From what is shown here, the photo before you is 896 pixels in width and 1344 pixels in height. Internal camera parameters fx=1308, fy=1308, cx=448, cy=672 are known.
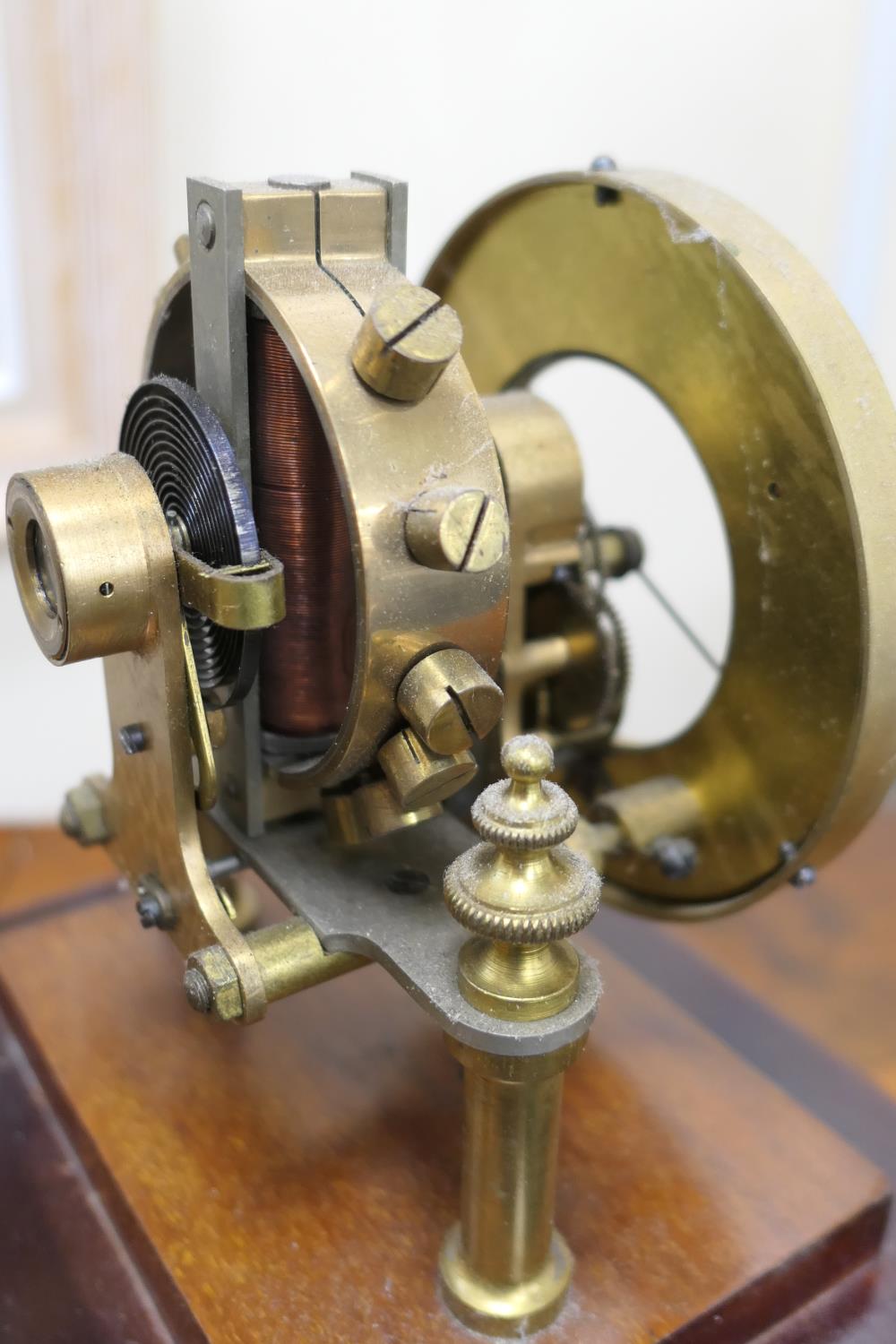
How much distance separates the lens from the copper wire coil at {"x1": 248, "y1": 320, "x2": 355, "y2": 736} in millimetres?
755

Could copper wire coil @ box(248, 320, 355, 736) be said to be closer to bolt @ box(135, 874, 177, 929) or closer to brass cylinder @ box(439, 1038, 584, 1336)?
bolt @ box(135, 874, 177, 929)

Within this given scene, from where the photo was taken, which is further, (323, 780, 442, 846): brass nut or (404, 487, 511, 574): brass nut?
(323, 780, 442, 846): brass nut

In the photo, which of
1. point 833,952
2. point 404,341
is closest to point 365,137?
point 404,341

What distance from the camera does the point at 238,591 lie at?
27.3 inches

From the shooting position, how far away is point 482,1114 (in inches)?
28.4

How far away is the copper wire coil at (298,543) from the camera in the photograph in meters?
0.76

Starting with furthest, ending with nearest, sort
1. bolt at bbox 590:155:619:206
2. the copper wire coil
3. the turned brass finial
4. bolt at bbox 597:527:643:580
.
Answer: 1. bolt at bbox 597:527:643:580
2. bolt at bbox 590:155:619:206
3. the copper wire coil
4. the turned brass finial

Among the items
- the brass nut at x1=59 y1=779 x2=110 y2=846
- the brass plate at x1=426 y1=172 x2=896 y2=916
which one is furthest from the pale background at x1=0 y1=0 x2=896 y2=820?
the brass nut at x1=59 y1=779 x2=110 y2=846

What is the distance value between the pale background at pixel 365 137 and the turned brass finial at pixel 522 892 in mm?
884

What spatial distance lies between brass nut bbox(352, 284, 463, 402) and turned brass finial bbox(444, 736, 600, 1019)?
0.64ft

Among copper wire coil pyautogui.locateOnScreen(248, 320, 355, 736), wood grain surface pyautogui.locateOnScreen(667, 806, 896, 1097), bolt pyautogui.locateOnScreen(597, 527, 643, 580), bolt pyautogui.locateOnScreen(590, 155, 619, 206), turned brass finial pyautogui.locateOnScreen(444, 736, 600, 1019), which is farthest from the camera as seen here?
wood grain surface pyautogui.locateOnScreen(667, 806, 896, 1097)

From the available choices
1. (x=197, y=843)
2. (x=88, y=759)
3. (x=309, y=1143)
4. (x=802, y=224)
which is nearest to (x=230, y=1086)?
(x=309, y=1143)

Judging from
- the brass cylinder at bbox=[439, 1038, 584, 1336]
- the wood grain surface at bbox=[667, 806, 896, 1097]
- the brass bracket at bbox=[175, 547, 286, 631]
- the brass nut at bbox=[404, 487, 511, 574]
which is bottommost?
the wood grain surface at bbox=[667, 806, 896, 1097]

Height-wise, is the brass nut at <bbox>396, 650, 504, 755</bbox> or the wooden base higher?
the brass nut at <bbox>396, 650, 504, 755</bbox>
